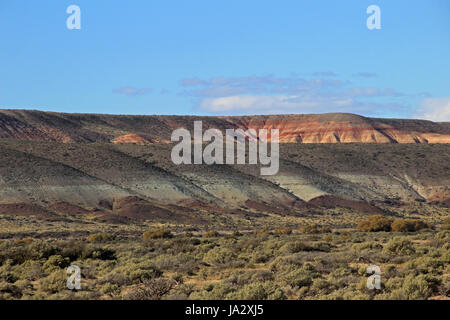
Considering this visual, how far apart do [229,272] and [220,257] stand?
3.27 meters

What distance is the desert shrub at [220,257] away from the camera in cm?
2366

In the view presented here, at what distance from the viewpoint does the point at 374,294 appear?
1549cm

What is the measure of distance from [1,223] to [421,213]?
47426mm

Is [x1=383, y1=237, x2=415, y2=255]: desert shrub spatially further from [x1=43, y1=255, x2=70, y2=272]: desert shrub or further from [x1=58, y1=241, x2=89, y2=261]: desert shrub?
[x1=43, y1=255, x2=70, y2=272]: desert shrub

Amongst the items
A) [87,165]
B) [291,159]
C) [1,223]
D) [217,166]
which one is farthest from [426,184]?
[1,223]

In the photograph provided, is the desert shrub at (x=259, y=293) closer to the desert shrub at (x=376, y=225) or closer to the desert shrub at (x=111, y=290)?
the desert shrub at (x=111, y=290)

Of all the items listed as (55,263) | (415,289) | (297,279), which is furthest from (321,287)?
(55,263)

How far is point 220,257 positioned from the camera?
24.3m

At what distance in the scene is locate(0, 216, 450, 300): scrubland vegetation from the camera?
52.6ft

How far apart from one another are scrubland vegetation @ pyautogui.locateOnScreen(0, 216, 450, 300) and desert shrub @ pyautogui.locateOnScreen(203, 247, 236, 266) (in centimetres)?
4

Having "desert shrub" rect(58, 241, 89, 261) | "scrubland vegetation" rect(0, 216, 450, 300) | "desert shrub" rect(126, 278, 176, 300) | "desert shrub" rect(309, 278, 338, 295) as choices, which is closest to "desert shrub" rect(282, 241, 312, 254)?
"scrubland vegetation" rect(0, 216, 450, 300)

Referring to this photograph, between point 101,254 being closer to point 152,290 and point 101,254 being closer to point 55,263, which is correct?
point 55,263
